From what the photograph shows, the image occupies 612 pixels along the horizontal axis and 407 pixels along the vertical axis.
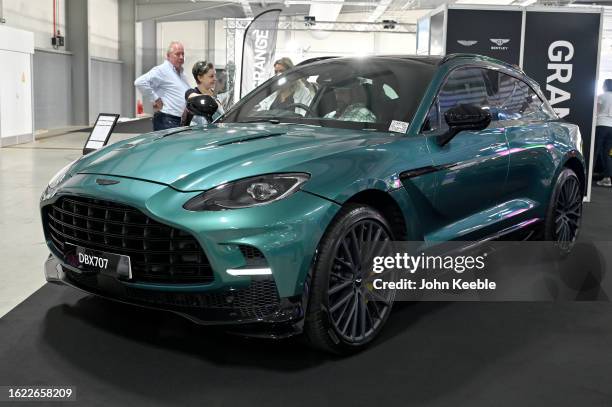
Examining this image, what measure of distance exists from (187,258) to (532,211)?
250cm

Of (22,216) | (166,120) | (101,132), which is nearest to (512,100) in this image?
(166,120)

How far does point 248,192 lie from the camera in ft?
8.71

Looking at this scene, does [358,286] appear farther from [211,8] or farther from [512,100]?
[211,8]

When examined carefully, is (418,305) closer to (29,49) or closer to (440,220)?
(440,220)

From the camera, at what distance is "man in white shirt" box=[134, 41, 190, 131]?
272 inches

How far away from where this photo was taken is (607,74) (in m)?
21.8

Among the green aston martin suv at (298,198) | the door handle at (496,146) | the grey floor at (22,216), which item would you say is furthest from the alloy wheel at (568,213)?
the grey floor at (22,216)

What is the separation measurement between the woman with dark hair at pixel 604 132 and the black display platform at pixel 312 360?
601 centimetres

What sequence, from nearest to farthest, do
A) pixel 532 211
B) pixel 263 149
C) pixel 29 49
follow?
1. pixel 263 149
2. pixel 532 211
3. pixel 29 49

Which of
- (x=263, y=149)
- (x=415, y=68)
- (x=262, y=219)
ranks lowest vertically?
(x=262, y=219)

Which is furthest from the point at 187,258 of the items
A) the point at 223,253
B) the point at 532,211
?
the point at 532,211

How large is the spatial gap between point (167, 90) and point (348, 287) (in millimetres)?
4608

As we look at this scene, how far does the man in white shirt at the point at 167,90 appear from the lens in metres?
6.90

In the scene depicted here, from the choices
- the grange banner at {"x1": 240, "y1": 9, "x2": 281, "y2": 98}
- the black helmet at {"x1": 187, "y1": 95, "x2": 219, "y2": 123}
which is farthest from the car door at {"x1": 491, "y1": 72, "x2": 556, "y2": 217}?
the grange banner at {"x1": 240, "y1": 9, "x2": 281, "y2": 98}
